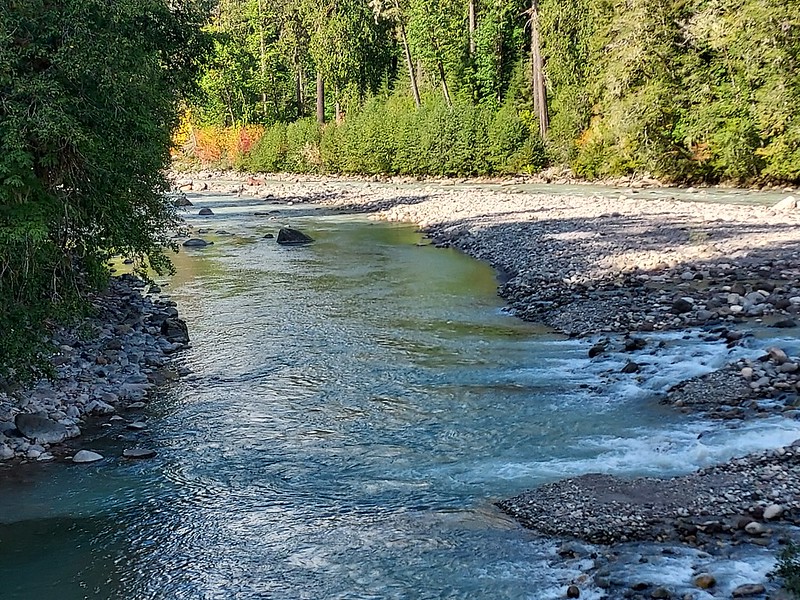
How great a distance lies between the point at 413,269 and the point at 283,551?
1393 cm

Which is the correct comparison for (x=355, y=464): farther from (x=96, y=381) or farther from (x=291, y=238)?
(x=291, y=238)

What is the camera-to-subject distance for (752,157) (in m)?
31.5

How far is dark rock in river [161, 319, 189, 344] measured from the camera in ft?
48.4

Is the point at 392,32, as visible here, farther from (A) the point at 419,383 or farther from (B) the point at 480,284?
(A) the point at 419,383

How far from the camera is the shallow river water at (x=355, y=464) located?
7125mm

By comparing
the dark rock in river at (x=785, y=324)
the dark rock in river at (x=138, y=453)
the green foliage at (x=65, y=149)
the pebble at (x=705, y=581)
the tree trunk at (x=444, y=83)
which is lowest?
the pebble at (x=705, y=581)

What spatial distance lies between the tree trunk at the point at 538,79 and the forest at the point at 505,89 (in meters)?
0.09

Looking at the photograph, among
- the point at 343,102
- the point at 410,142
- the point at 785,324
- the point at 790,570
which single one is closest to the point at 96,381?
the point at 790,570

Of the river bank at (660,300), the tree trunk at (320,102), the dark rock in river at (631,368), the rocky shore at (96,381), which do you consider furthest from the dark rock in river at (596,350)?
the tree trunk at (320,102)

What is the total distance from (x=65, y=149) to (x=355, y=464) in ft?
13.9

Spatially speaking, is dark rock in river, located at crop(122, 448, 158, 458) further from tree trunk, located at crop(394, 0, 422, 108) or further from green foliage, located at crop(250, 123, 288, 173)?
green foliage, located at crop(250, 123, 288, 173)

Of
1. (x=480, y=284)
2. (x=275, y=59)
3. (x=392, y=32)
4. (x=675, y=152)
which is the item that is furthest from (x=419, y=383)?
(x=275, y=59)

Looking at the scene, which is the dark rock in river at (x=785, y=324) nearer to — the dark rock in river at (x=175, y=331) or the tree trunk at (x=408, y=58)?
the dark rock in river at (x=175, y=331)

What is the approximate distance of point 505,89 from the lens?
47.5m
